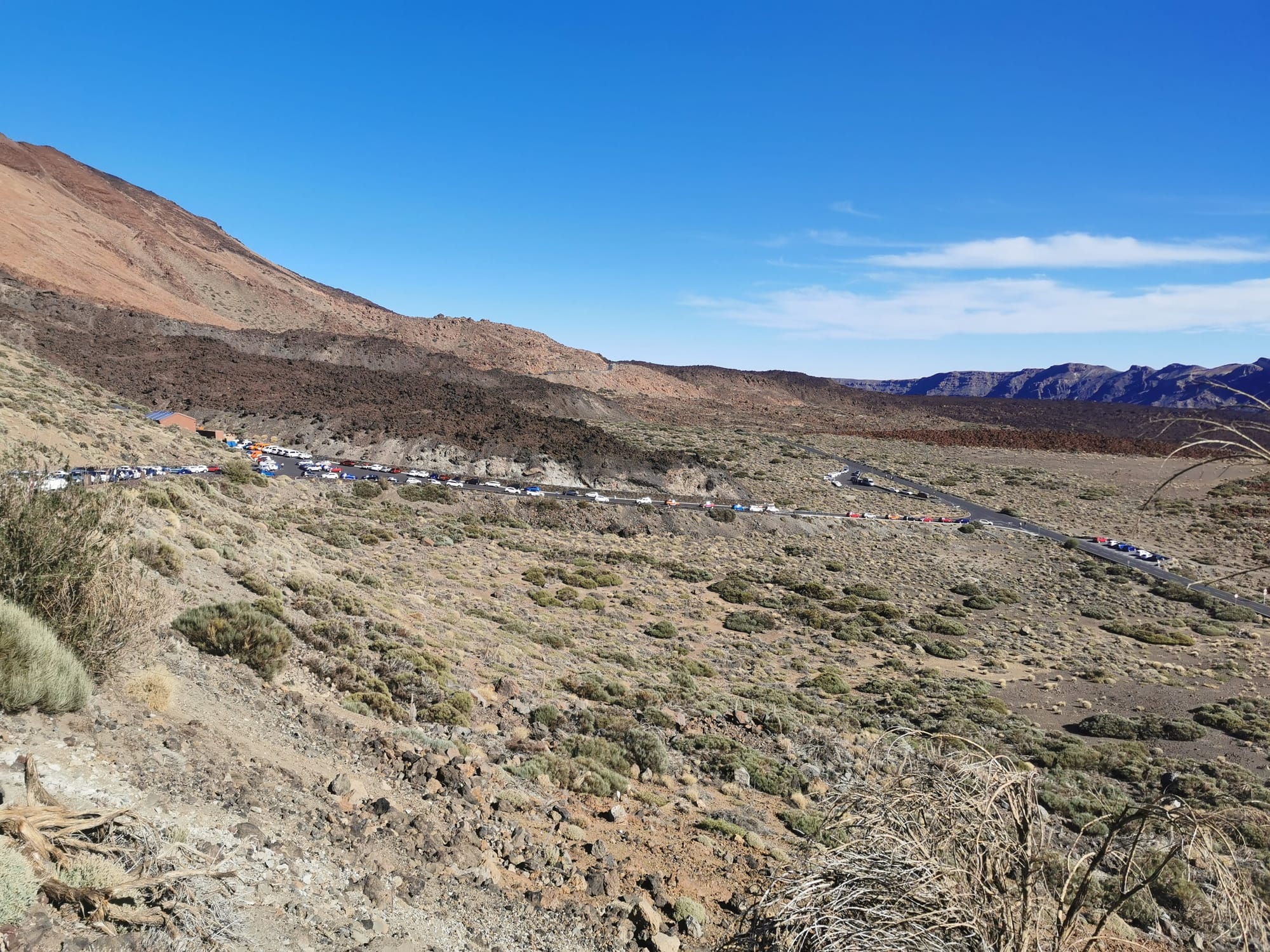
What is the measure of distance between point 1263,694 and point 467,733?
28.6 metres

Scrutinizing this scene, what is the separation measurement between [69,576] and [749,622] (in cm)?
2292

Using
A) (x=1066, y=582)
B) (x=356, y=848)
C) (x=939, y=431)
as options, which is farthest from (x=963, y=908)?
(x=939, y=431)

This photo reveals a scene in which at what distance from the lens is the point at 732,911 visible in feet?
27.0

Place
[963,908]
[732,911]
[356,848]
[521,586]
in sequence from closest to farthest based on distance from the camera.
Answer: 1. [963,908]
2. [356,848]
3. [732,911]
4. [521,586]

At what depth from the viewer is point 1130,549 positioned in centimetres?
4678

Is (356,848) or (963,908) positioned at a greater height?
(963,908)

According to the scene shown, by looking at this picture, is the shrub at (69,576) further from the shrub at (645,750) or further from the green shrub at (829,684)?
the green shrub at (829,684)

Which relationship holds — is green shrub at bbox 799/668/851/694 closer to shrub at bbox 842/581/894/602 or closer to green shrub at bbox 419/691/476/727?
green shrub at bbox 419/691/476/727

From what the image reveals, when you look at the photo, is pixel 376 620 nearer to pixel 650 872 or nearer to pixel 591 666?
pixel 591 666

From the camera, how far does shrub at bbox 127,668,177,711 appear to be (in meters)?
7.67

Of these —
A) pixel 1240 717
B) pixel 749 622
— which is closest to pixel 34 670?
pixel 749 622

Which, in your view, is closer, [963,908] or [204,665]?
[963,908]

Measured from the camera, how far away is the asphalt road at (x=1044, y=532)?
38.8 meters

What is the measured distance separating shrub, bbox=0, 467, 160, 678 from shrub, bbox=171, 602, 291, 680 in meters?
2.22
